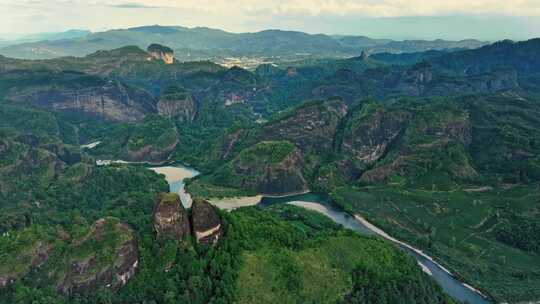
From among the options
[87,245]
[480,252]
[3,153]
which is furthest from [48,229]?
[480,252]

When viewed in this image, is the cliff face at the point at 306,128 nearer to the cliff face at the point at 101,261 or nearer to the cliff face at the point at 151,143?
the cliff face at the point at 151,143

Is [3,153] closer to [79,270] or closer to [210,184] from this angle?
[210,184]

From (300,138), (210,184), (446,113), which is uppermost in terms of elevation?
(446,113)

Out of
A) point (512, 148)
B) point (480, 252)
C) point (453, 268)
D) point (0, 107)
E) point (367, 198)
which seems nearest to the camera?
point (453, 268)

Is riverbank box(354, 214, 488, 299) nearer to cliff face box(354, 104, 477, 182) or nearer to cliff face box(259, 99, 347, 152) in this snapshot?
cliff face box(354, 104, 477, 182)

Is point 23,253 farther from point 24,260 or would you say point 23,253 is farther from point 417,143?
point 417,143

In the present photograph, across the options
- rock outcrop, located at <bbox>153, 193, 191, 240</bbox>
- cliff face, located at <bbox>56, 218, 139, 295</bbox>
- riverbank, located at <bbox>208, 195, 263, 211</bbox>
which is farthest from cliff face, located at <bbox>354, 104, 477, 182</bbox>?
cliff face, located at <bbox>56, 218, 139, 295</bbox>

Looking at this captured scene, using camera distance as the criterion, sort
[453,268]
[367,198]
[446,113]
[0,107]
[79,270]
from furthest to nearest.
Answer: [0,107], [446,113], [367,198], [453,268], [79,270]
